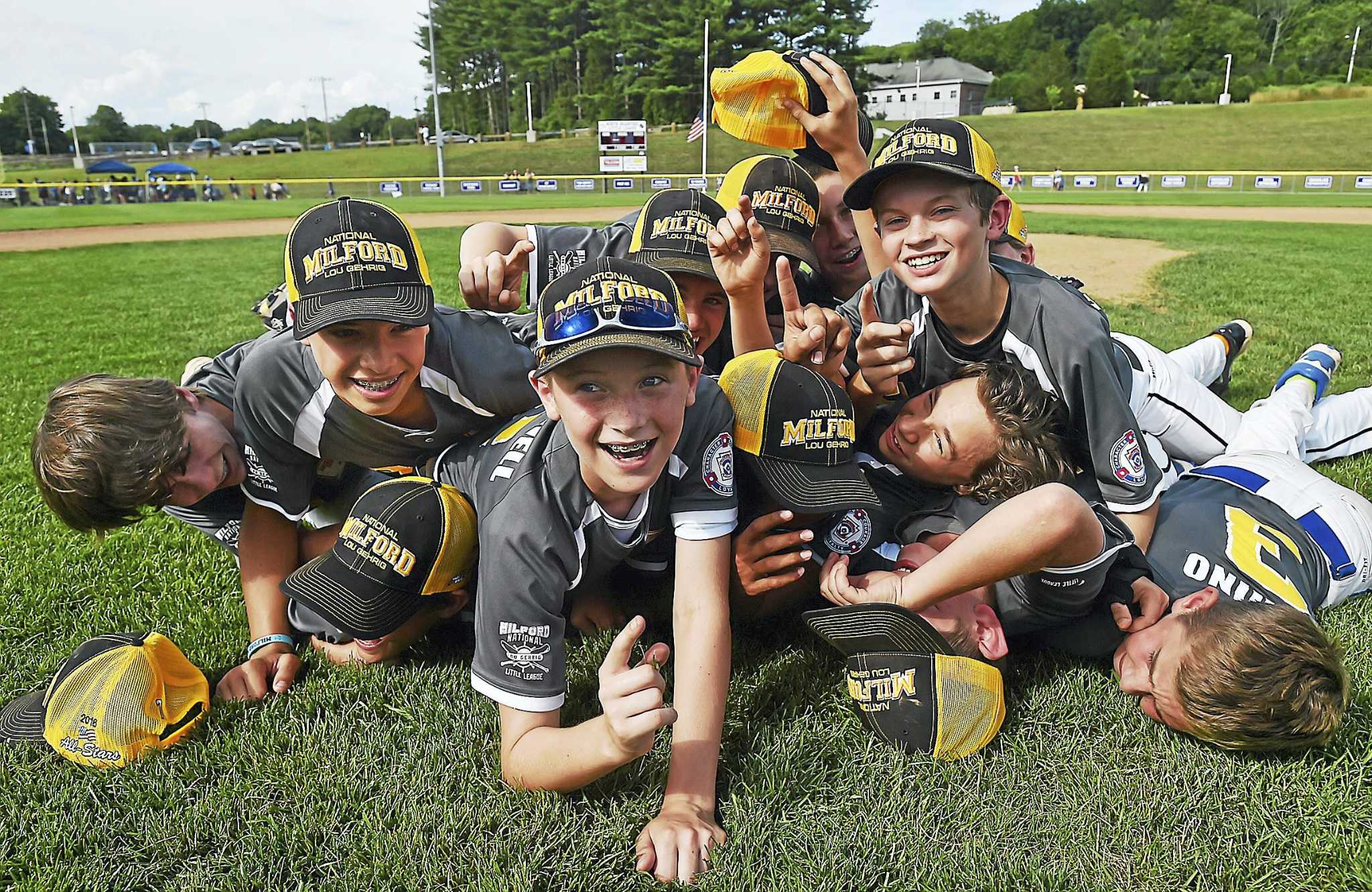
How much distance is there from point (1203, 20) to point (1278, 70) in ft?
23.5

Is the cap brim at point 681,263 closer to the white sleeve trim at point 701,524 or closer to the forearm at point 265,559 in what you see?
the white sleeve trim at point 701,524

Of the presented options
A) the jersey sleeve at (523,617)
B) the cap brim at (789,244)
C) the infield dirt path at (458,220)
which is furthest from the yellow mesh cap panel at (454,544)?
the infield dirt path at (458,220)

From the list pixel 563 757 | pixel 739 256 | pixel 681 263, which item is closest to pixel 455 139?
pixel 681 263

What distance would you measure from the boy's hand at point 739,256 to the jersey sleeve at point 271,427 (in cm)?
152

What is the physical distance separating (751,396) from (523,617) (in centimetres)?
103

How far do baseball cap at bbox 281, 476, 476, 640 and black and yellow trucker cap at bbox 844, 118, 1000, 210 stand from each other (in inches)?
73.8

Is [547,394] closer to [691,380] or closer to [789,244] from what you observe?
[691,380]

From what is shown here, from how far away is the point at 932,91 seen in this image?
86.1m

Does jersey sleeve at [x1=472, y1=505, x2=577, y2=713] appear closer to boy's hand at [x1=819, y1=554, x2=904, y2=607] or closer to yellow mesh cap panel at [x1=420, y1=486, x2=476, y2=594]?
yellow mesh cap panel at [x1=420, y1=486, x2=476, y2=594]

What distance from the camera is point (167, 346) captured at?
8.72 metres

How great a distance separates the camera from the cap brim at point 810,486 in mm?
2801

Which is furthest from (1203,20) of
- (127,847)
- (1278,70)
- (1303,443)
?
(127,847)

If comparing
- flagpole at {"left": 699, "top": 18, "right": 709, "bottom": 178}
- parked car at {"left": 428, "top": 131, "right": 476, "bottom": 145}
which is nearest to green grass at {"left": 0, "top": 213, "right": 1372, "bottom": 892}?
flagpole at {"left": 699, "top": 18, "right": 709, "bottom": 178}

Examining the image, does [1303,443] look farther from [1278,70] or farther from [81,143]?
[81,143]
